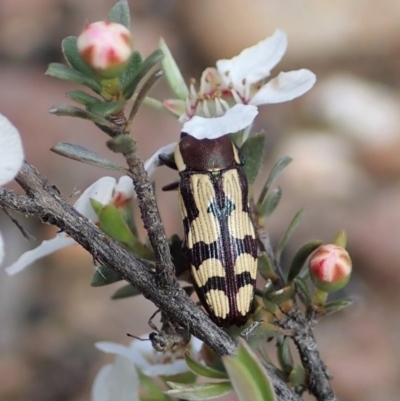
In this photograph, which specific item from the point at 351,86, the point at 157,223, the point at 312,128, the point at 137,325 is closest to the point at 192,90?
the point at 157,223

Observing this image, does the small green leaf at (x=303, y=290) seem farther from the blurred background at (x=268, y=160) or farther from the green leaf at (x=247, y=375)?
the blurred background at (x=268, y=160)

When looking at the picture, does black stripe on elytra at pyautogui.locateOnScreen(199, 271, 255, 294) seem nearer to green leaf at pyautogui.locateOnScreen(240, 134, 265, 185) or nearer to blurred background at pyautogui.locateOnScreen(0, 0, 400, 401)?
green leaf at pyautogui.locateOnScreen(240, 134, 265, 185)

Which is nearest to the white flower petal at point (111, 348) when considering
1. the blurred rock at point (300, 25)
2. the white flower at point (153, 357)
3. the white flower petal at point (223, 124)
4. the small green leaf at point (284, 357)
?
the white flower at point (153, 357)

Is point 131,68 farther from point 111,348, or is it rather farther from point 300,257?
point 111,348

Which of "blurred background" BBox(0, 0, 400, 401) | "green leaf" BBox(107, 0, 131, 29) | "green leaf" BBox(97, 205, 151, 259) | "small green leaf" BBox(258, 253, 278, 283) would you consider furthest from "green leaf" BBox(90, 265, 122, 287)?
"blurred background" BBox(0, 0, 400, 401)

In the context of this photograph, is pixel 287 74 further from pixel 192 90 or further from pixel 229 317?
pixel 229 317
